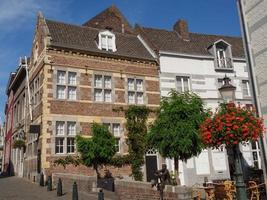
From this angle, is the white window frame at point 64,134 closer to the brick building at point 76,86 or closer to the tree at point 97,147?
the brick building at point 76,86

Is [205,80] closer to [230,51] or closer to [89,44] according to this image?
[230,51]

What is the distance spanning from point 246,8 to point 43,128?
12.5 m

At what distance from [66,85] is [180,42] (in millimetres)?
10484

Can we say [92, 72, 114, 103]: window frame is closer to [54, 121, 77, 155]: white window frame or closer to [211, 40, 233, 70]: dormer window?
[54, 121, 77, 155]: white window frame

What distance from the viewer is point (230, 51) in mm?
24641

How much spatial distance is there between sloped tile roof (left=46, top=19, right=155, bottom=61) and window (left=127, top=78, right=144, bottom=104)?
173cm

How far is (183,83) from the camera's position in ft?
76.3

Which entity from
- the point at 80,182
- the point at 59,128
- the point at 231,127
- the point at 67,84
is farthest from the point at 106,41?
the point at 231,127

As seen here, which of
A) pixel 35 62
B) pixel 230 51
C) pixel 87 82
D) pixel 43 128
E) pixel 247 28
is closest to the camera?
pixel 247 28

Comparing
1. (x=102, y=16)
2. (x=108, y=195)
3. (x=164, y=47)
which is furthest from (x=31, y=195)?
(x=102, y=16)

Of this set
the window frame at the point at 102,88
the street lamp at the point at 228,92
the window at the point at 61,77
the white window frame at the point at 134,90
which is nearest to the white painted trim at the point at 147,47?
the white window frame at the point at 134,90

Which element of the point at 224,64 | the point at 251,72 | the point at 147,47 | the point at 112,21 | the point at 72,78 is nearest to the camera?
the point at 251,72

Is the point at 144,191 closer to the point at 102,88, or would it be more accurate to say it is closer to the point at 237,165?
the point at 237,165

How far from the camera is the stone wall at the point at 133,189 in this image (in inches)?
377
